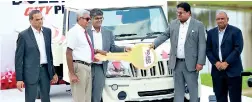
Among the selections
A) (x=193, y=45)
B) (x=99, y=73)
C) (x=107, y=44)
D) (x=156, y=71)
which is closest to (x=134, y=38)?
(x=156, y=71)

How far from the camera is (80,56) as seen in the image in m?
8.88

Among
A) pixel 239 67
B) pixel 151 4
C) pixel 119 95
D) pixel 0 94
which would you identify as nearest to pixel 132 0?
pixel 151 4

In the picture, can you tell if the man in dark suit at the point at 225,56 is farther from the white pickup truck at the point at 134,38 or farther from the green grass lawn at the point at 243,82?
the green grass lawn at the point at 243,82

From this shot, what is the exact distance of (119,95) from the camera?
33.9 feet

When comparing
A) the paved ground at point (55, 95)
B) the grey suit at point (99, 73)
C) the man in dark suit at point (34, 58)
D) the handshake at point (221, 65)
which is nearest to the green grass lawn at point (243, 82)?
the paved ground at point (55, 95)

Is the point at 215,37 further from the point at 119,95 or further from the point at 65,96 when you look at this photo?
the point at 65,96

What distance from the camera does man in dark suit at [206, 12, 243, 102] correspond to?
30.7 ft

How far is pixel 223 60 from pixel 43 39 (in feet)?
8.23

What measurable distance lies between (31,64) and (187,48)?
2309mm

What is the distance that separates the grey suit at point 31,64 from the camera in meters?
8.81

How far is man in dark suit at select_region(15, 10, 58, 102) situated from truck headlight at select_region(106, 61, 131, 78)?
4.61 ft

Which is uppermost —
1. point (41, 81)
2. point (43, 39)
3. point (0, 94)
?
point (43, 39)

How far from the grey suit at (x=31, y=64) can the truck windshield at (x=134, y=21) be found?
8.14 feet

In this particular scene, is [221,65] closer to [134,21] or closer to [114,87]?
[114,87]
